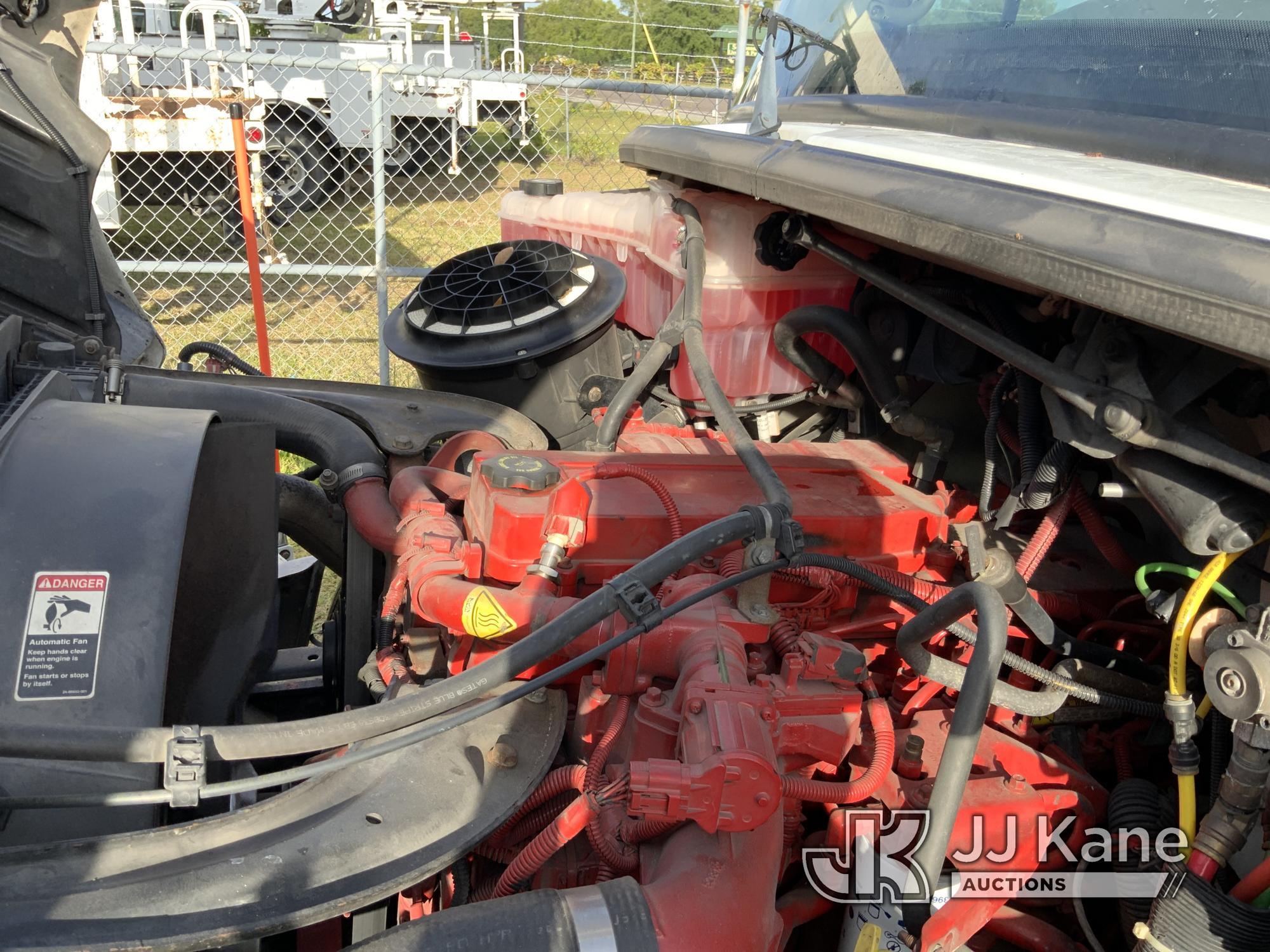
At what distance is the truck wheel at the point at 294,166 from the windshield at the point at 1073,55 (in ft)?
29.8

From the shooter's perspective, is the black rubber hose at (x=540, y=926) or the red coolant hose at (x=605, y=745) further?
the red coolant hose at (x=605, y=745)

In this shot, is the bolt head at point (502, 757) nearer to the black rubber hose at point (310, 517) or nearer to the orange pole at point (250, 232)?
the black rubber hose at point (310, 517)

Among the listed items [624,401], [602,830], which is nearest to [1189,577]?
[602,830]

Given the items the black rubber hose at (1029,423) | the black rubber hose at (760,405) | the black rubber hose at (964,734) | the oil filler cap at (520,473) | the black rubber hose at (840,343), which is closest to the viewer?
the black rubber hose at (964,734)

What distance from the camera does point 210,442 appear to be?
1.89 meters

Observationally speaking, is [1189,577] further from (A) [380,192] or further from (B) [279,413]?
(A) [380,192]

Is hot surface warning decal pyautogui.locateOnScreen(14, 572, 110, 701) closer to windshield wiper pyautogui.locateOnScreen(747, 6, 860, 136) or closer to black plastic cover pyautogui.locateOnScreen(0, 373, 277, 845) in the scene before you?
black plastic cover pyautogui.locateOnScreen(0, 373, 277, 845)

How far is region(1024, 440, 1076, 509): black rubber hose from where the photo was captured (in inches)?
61.3

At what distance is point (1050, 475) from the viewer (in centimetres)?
157

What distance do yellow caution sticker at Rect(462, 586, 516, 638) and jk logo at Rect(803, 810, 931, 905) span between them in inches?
23.5

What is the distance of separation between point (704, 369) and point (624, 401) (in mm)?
386

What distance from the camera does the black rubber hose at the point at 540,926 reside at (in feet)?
3.77

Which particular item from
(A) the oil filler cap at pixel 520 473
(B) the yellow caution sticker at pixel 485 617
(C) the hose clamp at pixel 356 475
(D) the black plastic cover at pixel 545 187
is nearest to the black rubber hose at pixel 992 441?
(A) the oil filler cap at pixel 520 473

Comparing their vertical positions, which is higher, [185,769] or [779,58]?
[779,58]
